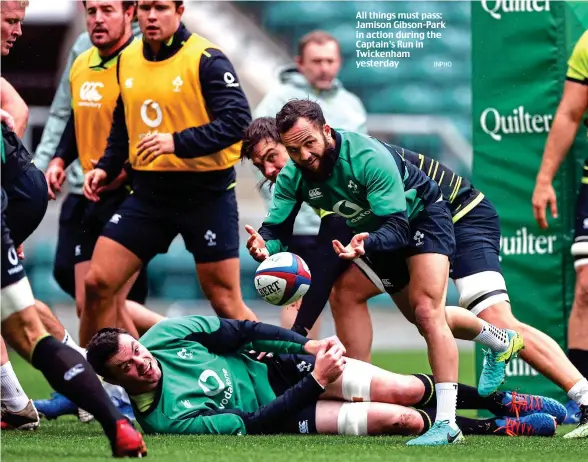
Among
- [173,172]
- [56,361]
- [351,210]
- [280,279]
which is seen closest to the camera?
[56,361]

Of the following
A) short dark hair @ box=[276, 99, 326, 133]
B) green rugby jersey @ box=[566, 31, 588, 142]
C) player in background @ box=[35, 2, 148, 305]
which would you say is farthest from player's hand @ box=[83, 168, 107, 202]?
green rugby jersey @ box=[566, 31, 588, 142]

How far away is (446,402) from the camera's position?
17.7 feet

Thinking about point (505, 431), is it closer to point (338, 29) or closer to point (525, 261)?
point (525, 261)

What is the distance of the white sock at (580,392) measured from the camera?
236 inches

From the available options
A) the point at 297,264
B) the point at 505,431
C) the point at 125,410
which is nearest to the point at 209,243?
the point at 125,410

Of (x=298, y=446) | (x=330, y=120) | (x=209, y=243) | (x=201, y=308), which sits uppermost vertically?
(x=330, y=120)

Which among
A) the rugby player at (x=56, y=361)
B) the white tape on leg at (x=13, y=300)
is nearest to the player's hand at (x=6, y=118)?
the rugby player at (x=56, y=361)

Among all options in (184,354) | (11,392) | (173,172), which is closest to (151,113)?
(173,172)

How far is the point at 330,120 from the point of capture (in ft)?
29.9

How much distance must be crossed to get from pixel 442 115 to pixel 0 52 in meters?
10.1

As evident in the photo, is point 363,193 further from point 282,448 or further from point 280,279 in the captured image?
point 282,448

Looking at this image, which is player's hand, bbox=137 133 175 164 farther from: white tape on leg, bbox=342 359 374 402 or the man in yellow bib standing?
white tape on leg, bbox=342 359 374 402

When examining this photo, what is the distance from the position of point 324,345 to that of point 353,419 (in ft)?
1.66

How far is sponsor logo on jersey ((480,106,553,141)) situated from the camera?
749 cm
